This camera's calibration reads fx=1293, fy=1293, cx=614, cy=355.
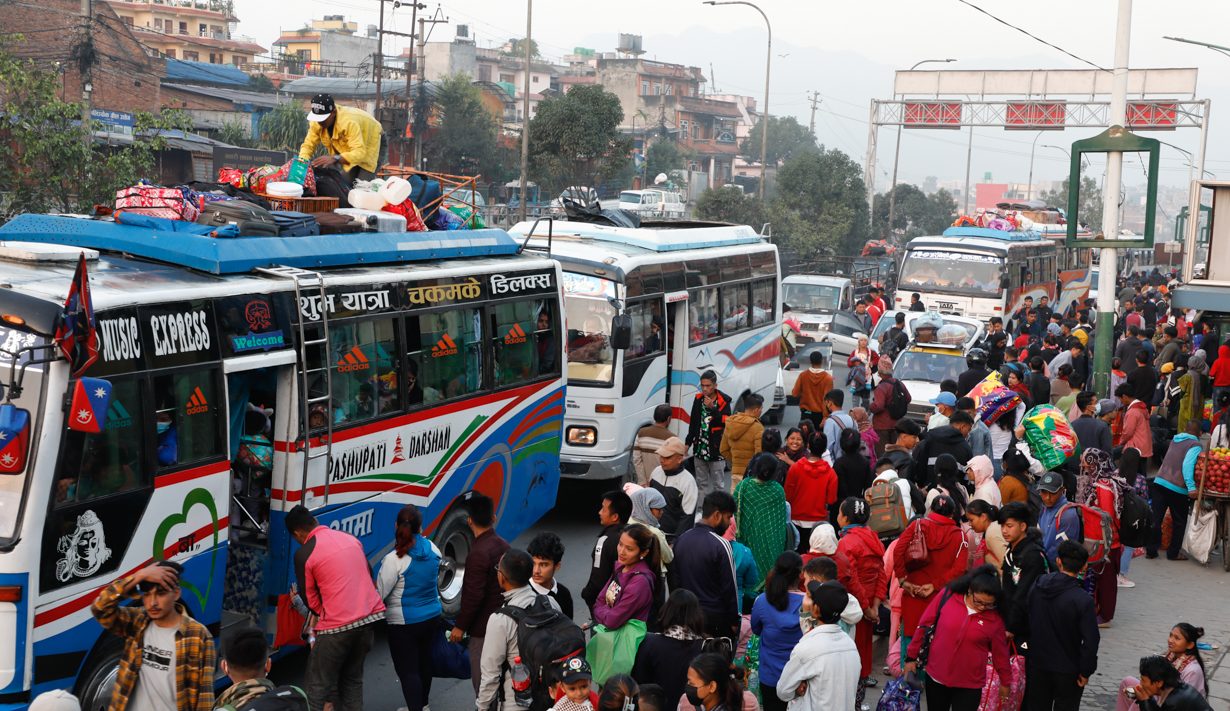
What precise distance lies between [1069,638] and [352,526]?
4533 mm

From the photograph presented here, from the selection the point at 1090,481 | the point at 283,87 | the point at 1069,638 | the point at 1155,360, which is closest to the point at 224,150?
the point at 283,87

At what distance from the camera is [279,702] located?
199 inches

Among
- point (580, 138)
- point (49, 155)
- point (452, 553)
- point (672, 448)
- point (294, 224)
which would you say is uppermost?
point (580, 138)

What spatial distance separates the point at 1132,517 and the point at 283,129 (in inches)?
1826

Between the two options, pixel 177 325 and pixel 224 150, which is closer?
pixel 177 325

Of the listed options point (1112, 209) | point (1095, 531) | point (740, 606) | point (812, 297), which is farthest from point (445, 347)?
point (812, 297)

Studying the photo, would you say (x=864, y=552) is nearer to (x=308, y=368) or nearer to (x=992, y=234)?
(x=308, y=368)

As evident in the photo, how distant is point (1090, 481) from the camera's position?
11391mm

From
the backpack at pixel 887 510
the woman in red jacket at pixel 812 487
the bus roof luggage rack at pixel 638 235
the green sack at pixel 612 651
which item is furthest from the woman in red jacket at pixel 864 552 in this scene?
the bus roof luggage rack at pixel 638 235

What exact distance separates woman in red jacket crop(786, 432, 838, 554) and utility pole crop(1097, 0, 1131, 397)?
8425mm

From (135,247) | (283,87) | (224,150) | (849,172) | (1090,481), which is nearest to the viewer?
(135,247)

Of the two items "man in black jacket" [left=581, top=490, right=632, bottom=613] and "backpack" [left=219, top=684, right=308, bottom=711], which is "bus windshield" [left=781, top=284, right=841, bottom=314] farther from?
"backpack" [left=219, top=684, right=308, bottom=711]

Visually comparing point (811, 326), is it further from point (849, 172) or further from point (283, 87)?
point (283, 87)

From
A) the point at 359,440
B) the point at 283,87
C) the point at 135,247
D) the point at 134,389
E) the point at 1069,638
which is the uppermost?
the point at 283,87
